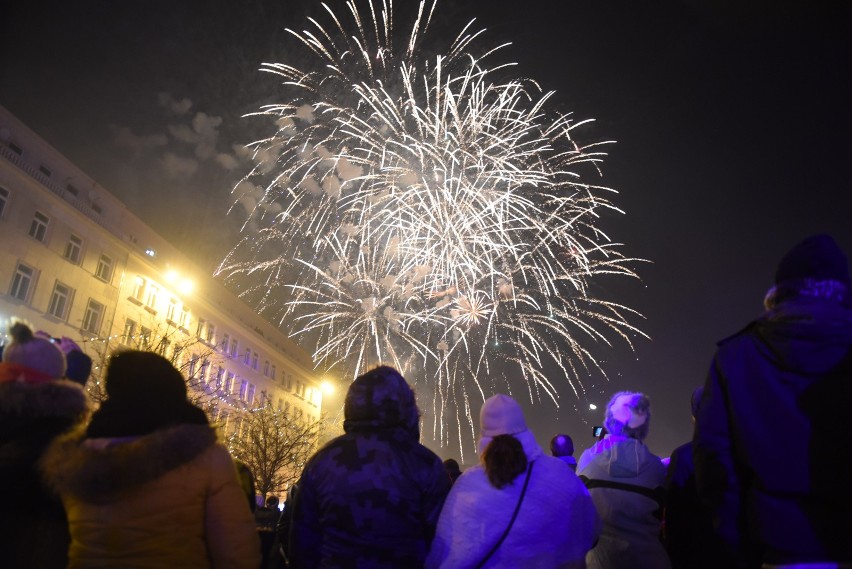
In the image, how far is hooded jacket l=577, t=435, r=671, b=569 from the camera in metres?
4.31

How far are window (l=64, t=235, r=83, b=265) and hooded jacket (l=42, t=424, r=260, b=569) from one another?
2843 centimetres

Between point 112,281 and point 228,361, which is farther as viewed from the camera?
point 228,361

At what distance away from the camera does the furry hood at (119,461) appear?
9.17ft

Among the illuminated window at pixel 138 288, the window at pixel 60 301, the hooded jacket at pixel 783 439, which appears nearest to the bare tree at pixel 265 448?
the illuminated window at pixel 138 288

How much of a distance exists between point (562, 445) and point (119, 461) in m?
5.36

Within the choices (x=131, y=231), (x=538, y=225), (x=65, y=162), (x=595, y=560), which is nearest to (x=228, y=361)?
(x=131, y=231)

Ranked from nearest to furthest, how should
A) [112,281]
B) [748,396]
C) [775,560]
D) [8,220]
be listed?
[775,560] < [748,396] < [8,220] < [112,281]

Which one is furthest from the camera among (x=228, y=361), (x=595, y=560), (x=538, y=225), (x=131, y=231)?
(x=228, y=361)

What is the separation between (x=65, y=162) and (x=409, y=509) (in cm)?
3097

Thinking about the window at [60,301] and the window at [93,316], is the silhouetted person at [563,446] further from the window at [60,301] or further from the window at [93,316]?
the window at [93,316]

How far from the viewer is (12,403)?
3352 mm

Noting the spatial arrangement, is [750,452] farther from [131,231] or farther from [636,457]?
A: [131,231]

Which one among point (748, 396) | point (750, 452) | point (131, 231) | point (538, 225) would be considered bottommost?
point (750, 452)

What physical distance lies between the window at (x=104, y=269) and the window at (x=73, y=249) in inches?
56.1
